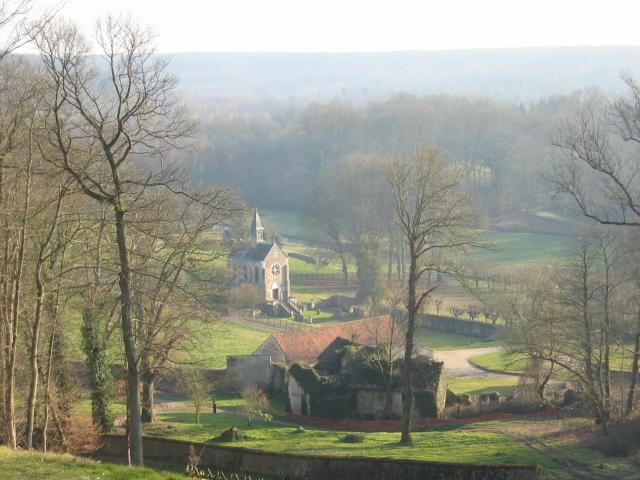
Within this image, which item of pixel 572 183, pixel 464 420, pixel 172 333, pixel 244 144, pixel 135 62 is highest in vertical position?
pixel 244 144

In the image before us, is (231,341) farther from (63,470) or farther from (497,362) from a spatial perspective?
(63,470)

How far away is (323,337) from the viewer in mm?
42625

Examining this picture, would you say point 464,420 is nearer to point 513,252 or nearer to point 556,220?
point 513,252

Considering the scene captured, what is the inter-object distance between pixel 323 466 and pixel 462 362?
99.9 feet

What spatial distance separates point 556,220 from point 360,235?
2698cm

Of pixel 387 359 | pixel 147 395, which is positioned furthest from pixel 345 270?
pixel 147 395

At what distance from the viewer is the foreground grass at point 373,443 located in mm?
20969

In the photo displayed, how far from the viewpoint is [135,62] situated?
15797 millimetres

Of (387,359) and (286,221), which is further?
(286,221)

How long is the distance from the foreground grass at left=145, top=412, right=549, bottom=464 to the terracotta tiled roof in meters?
10.7

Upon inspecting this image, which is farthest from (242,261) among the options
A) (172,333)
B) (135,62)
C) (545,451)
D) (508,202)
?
(135,62)

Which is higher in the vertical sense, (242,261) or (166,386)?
(242,261)

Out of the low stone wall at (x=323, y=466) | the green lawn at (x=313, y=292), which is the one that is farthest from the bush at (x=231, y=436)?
the green lawn at (x=313, y=292)

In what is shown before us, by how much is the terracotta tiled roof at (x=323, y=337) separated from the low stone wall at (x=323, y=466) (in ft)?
61.9
